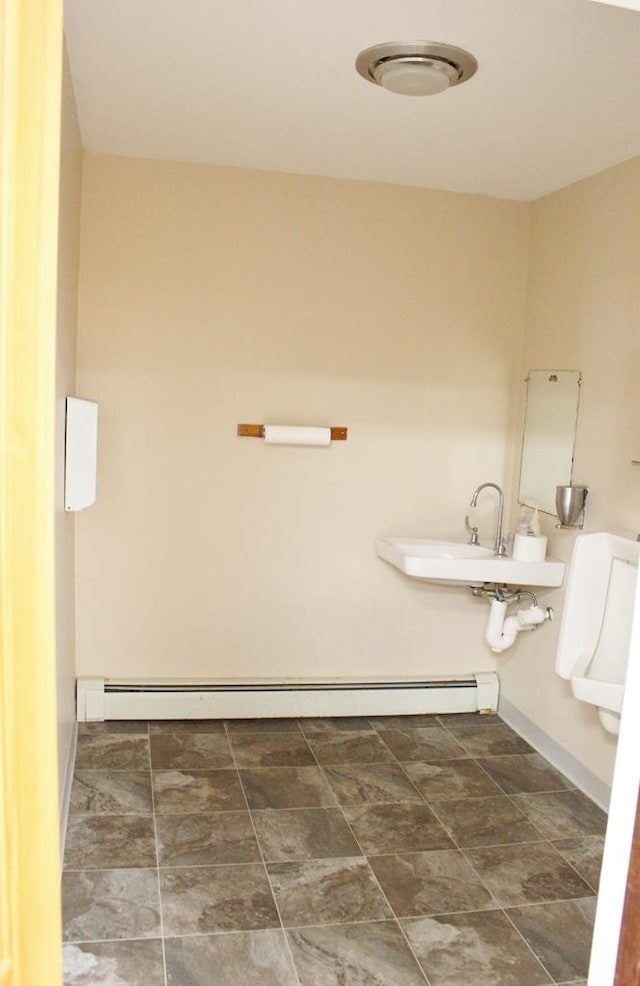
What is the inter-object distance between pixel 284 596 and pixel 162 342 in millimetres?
1219

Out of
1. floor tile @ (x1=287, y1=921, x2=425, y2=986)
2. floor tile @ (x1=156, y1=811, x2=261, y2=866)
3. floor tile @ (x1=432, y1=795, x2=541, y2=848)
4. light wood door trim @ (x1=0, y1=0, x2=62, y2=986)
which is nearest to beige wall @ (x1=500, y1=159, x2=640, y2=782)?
floor tile @ (x1=432, y1=795, x2=541, y2=848)

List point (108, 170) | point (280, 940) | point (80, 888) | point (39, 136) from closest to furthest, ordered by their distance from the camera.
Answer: point (39, 136)
point (280, 940)
point (80, 888)
point (108, 170)

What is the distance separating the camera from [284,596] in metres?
3.84

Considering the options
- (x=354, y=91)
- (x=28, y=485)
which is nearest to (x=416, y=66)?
(x=354, y=91)

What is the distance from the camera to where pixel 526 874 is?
2699mm

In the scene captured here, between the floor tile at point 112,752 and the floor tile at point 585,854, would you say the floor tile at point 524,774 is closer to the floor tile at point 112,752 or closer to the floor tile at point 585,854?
the floor tile at point 585,854

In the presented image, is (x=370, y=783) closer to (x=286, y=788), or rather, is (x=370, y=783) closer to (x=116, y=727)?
(x=286, y=788)

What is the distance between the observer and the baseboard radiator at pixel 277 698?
Result: 3.69m

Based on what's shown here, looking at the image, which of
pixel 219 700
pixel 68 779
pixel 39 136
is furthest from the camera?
pixel 219 700

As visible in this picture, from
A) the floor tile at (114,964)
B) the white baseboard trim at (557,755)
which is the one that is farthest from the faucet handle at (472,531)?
the floor tile at (114,964)

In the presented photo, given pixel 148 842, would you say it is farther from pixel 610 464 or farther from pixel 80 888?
pixel 610 464

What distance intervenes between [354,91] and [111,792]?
8.14ft

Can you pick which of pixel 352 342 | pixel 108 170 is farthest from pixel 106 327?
pixel 352 342

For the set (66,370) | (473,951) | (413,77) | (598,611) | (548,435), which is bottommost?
(473,951)
